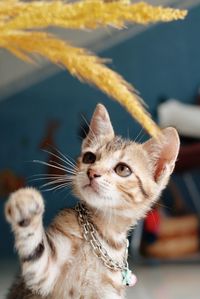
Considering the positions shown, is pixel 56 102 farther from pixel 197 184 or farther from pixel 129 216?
pixel 129 216

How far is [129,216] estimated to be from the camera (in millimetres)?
786

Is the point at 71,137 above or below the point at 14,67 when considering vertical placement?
below

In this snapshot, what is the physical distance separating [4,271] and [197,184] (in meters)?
1.18

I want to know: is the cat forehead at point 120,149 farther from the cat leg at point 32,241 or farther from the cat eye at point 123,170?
the cat leg at point 32,241

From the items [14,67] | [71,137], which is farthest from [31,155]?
[14,67]

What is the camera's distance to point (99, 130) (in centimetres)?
83

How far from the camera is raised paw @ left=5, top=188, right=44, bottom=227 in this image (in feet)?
1.84

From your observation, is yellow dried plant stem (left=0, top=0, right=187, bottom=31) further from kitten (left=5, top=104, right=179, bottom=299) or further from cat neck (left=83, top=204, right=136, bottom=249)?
cat neck (left=83, top=204, right=136, bottom=249)

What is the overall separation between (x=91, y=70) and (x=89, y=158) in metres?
0.36

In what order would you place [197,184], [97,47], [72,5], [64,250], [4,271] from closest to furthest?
[72,5], [64,250], [4,271], [197,184], [97,47]

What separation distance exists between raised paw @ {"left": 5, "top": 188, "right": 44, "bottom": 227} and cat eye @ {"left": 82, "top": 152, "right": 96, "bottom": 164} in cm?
21

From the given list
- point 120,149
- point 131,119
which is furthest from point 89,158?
point 131,119

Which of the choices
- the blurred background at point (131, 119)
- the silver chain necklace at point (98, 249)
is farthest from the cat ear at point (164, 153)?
the blurred background at point (131, 119)

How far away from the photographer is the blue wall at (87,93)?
128 inches
